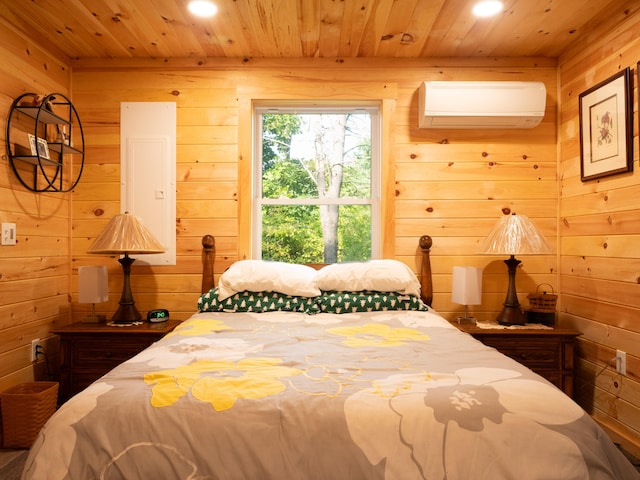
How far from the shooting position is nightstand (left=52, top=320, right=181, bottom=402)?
2328mm

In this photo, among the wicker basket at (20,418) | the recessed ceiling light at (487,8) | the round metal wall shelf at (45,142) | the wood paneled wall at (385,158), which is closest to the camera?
the wicker basket at (20,418)

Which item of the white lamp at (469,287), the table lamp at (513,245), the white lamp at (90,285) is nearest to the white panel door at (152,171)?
the white lamp at (90,285)

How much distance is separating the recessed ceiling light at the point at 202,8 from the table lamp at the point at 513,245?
2.04m

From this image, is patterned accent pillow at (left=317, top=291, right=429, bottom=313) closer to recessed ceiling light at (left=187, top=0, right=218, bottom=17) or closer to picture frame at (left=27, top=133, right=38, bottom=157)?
recessed ceiling light at (left=187, top=0, right=218, bottom=17)

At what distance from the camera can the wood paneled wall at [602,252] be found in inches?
84.0

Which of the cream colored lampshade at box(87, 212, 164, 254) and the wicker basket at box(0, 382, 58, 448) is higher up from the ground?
the cream colored lampshade at box(87, 212, 164, 254)

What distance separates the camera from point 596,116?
2398 mm

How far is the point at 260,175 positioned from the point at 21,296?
1614mm

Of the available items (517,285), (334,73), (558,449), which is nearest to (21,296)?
(334,73)

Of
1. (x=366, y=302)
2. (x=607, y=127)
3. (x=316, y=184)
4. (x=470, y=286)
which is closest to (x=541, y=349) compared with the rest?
(x=470, y=286)

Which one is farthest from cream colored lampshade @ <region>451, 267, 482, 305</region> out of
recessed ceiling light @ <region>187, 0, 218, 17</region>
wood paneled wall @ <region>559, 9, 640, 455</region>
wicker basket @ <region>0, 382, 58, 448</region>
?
wicker basket @ <region>0, 382, 58, 448</region>

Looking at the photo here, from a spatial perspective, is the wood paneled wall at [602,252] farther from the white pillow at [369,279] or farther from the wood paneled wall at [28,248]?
the wood paneled wall at [28,248]

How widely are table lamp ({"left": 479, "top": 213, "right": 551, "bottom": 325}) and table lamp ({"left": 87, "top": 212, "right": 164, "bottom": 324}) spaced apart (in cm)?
200

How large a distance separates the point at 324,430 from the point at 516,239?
1.89 m
